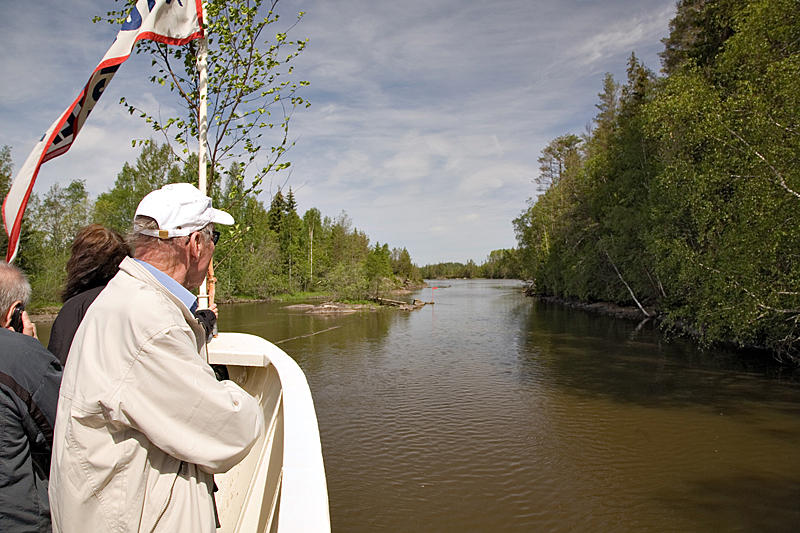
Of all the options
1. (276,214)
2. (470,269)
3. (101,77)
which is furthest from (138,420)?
(470,269)

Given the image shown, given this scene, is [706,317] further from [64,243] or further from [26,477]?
[64,243]

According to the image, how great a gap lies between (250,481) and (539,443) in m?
6.68

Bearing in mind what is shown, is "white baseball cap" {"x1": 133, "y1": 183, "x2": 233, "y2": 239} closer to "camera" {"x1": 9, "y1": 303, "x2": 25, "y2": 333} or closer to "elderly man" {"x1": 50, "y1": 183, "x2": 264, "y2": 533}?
"elderly man" {"x1": 50, "y1": 183, "x2": 264, "y2": 533}

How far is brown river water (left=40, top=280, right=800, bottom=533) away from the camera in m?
6.30

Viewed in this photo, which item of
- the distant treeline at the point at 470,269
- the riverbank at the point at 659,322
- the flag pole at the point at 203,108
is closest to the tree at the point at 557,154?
the riverbank at the point at 659,322

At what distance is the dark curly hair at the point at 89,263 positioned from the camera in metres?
2.32

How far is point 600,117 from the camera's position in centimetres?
4531

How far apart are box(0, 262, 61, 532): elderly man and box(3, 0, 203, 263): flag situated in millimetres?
768

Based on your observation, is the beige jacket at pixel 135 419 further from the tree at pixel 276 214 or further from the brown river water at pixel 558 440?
the tree at pixel 276 214

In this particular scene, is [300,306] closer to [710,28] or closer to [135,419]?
[710,28]

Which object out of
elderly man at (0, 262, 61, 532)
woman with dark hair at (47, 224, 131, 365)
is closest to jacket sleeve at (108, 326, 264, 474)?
elderly man at (0, 262, 61, 532)

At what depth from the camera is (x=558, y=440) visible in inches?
340

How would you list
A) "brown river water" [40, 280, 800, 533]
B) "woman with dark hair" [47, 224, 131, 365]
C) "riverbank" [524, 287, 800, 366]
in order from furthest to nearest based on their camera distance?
"riverbank" [524, 287, 800, 366] < "brown river water" [40, 280, 800, 533] < "woman with dark hair" [47, 224, 131, 365]

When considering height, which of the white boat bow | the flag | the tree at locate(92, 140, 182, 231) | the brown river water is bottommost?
the brown river water
